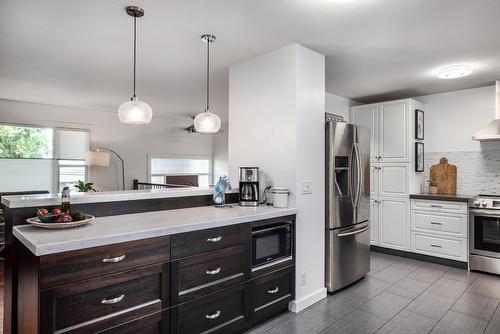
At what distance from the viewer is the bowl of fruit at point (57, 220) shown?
1.75m

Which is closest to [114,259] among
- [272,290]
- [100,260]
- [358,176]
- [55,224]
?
[100,260]

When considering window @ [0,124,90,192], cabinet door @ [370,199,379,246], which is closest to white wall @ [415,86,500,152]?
cabinet door @ [370,199,379,246]

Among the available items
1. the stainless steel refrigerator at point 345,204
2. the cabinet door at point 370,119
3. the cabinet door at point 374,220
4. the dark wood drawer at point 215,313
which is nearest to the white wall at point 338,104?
the cabinet door at point 370,119

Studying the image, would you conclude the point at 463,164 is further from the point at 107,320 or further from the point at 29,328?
the point at 29,328

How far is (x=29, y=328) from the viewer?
1.59 meters

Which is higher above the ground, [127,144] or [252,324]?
[127,144]

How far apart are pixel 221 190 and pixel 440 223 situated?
3.11m

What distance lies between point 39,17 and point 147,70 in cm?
135

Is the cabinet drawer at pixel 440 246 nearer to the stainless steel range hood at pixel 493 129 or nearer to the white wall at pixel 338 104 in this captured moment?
the stainless steel range hood at pixel 493 129

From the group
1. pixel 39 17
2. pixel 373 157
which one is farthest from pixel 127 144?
pixel 373 157

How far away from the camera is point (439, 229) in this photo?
13.4ft

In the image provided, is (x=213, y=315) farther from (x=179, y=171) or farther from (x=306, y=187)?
(x=179, y=171)

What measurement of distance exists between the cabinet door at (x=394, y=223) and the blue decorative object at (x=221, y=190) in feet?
9.24

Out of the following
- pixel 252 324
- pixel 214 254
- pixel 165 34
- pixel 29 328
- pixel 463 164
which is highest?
pixel 165 34
